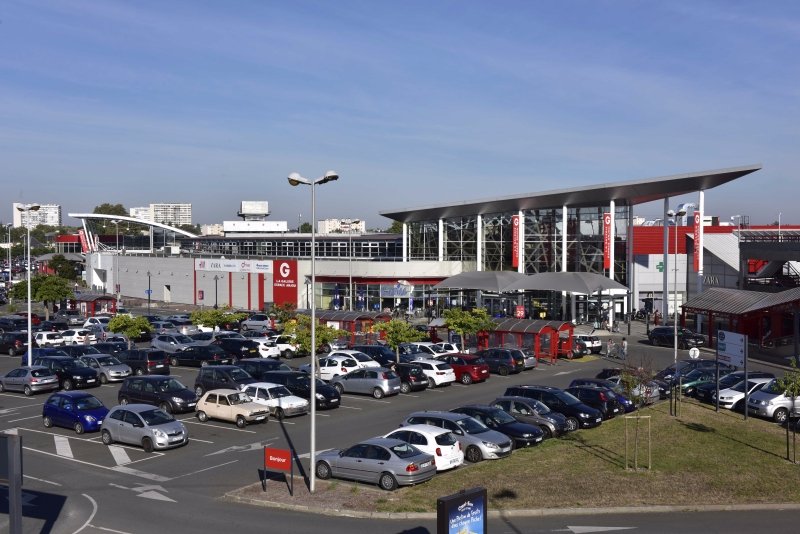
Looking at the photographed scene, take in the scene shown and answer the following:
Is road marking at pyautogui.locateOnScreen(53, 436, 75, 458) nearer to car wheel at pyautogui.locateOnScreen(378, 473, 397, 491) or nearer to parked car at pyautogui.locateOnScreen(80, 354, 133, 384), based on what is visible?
car wheel at pyautogui.locateOnScreen(378, 473, 397, 491)

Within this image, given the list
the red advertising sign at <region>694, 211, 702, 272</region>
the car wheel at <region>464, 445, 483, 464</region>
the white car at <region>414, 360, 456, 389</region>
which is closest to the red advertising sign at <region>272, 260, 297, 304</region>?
the red advertising sign at <region>694, 211, 702, 272</region>

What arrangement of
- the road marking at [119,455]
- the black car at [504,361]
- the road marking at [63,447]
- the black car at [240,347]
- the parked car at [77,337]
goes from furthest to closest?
the parked car at [77,337], the black car at [240,347], the black car at [504,361], the road marking at [63,447], the road marking at [119,455]

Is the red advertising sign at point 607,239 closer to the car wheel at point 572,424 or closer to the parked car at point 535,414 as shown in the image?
the car wheel at point 572,424

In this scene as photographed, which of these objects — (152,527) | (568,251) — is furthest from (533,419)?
(568,251)

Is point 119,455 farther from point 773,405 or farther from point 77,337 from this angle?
point 77,337

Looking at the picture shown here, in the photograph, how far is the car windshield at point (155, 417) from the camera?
2448 centimetres

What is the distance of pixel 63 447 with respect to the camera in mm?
24906

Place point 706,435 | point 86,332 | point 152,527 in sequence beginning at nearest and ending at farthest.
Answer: point 152,527
point 706,435
point 86,332

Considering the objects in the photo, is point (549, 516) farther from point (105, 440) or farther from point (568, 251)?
point (568, 251)

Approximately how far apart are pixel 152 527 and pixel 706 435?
16.8 meters

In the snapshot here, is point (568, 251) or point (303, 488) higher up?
point (568, 251)

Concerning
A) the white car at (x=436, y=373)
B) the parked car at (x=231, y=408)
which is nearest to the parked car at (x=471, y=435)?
the parked car at (x=231, y=408)

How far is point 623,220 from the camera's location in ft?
216

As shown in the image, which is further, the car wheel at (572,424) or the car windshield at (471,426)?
the car wheel at (572,424)
